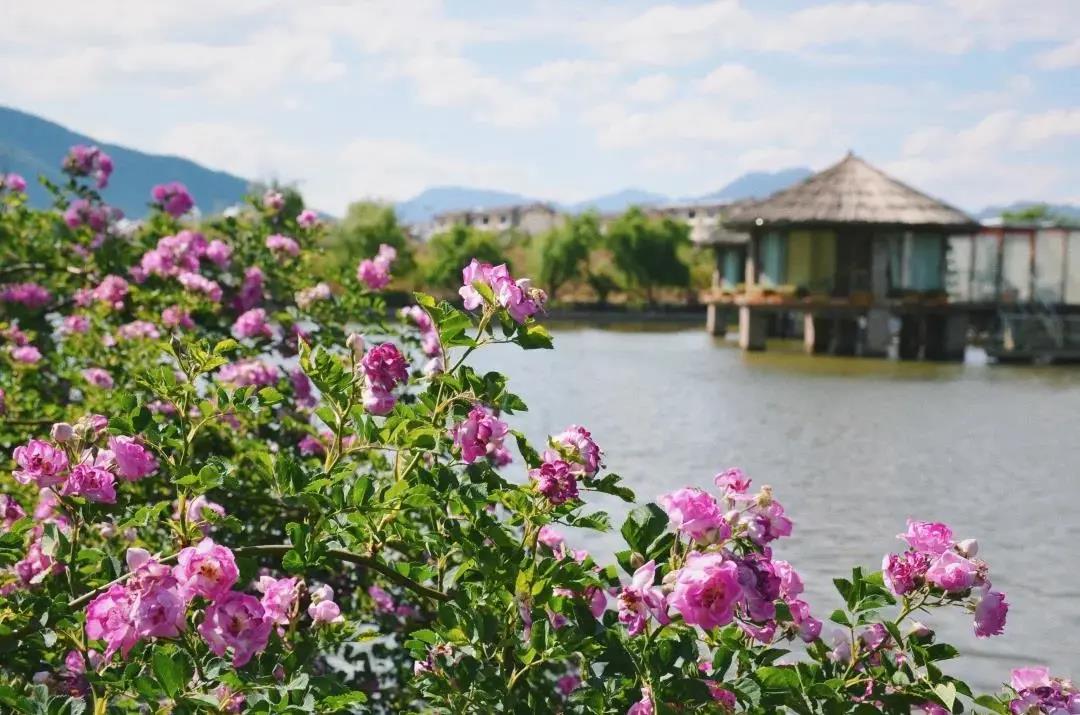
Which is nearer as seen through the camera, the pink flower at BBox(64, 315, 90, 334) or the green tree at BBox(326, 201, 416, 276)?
the pink flower at BBox(64, 315, 90, 334)

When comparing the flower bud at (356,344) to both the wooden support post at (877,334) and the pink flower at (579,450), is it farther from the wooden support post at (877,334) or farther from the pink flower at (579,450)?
the wooden support post at (877,334)

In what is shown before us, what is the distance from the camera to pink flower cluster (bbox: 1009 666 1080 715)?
2764 millimetres

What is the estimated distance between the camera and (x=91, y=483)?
2842 mm

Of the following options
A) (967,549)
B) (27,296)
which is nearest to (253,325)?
(27,296)

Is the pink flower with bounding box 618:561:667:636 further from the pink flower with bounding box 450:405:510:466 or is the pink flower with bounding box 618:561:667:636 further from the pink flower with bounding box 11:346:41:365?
the pink flower with bounding box 11:346:41:365

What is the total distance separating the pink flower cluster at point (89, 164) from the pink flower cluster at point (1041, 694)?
6.61 metres

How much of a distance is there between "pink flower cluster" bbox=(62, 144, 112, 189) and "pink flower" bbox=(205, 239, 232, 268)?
4.72ft

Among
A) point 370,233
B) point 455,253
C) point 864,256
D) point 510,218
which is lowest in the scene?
point 864,256

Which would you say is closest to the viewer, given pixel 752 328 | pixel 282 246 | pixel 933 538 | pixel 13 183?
pixel 933 538

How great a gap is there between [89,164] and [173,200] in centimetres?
63

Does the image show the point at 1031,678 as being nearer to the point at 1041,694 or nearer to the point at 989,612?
the point at 1041,694

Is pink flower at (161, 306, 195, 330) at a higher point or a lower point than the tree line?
lower

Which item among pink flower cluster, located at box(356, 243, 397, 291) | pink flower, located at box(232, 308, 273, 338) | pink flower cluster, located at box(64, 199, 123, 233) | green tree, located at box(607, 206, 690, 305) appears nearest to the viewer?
pink flower, located at box(232, 308, 273, 338)

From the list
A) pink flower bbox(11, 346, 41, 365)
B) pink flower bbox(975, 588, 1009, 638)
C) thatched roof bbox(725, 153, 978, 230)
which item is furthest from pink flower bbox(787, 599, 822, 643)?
thatched roof bbox(725, 153, 978, 230)
